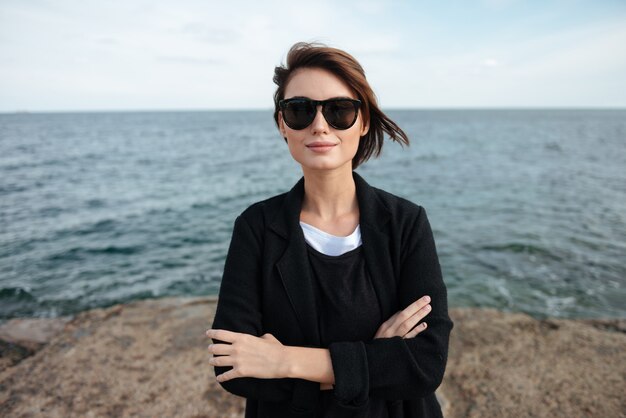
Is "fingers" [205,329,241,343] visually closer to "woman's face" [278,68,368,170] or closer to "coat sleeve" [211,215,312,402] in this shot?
"coat sleeve" [211,215,312,402]

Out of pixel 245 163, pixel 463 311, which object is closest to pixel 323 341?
pixel 463 311

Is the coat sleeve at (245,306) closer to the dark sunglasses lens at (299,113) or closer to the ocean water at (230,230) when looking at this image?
the dark sunglasses lens at (299,113)

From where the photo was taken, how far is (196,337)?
19.4 ft

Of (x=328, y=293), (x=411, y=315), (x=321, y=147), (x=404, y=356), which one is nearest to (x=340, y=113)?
(x=321, y=147)

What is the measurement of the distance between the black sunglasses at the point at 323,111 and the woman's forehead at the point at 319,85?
0.12 ft

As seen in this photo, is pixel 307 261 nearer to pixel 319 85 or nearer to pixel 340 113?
pixel 340 113

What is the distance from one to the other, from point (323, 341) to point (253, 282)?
0.51 metres

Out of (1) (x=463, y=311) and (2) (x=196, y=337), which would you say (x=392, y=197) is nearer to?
(2) (x=196, y=337)

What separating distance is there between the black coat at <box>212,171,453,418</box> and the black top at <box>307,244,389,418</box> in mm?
56

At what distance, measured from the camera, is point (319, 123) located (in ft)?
7.13

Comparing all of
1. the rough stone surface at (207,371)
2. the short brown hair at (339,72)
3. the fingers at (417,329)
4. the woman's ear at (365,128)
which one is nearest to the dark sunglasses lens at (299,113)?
the short brown hair at (339,72)

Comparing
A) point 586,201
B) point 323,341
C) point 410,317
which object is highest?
point 410,317

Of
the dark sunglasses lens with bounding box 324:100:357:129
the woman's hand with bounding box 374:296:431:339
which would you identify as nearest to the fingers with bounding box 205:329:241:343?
the woman's hand with bounding box 374:296:431:339

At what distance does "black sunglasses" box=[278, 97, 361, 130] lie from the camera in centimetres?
219
